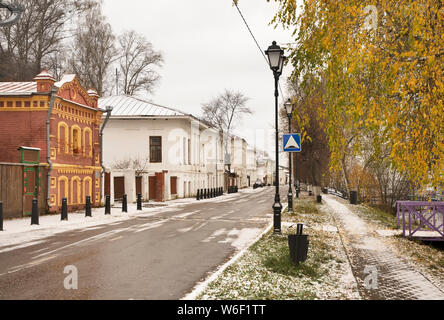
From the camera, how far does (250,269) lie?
7.59m

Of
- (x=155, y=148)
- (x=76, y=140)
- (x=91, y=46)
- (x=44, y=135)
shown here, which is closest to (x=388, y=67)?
(x=44, y=135)

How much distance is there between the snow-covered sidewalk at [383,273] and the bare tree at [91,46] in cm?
3299

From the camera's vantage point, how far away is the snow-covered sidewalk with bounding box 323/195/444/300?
6656mm

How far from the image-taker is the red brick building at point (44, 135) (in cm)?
1888

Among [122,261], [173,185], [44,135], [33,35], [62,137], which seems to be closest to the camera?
[122,261]

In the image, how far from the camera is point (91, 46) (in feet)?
128

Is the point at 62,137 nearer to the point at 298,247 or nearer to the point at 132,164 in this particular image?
the point at 132,164

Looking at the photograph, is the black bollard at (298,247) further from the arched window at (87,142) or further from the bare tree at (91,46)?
the bare tree at (91,46)

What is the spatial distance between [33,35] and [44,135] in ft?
A: 49.7

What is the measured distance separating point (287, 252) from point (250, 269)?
6.10 ft

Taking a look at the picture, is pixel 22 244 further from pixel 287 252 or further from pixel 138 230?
pixel 287 252

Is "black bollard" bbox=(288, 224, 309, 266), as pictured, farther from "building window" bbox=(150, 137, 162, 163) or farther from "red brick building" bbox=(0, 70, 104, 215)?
"building window" bbox=(150, 137, 162, 163)

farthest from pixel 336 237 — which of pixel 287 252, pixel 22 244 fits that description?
pixel 22 244
